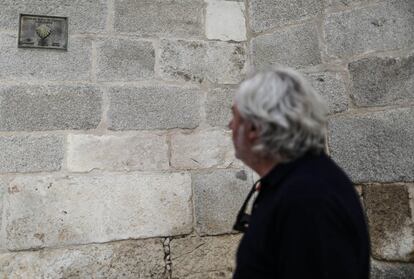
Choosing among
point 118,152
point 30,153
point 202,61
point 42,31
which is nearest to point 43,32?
point 42,31

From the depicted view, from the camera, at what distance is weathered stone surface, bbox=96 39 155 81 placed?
2.23 meters

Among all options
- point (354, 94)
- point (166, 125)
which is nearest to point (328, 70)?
point (354, 94)

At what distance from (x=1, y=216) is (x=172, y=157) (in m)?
0.89

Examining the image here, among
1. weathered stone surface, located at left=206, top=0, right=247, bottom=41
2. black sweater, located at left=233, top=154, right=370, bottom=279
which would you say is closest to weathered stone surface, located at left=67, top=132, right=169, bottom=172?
weathered stone surface, located at left=206, top=0, right=247, bottom=41

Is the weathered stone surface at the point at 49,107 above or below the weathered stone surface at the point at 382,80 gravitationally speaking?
below

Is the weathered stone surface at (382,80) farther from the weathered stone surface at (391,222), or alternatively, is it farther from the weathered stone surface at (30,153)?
the weathered stone surface at (30,153)

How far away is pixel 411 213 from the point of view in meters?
1.92

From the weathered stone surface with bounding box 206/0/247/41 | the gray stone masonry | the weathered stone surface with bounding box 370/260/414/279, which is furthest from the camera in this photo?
the weathered stone surface with bounding box 206/0/247/41

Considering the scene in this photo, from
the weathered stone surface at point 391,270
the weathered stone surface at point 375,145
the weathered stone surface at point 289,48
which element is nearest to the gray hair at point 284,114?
the weathered stone surface at point 375,145

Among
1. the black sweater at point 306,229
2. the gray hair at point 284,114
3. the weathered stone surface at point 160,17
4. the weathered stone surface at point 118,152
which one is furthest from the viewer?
the weathered stone surface at point 160,17

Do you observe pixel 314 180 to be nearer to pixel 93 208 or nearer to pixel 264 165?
pixel 264 165

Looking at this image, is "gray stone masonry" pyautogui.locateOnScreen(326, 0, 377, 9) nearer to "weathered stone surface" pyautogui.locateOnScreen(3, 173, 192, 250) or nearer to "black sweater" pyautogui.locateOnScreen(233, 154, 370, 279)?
"weathered stone surface" pyautogui.locateOnScreen(3, 173, 192, 250)

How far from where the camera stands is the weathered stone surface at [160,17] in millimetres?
2311

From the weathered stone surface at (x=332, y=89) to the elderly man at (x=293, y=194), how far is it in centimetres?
108
